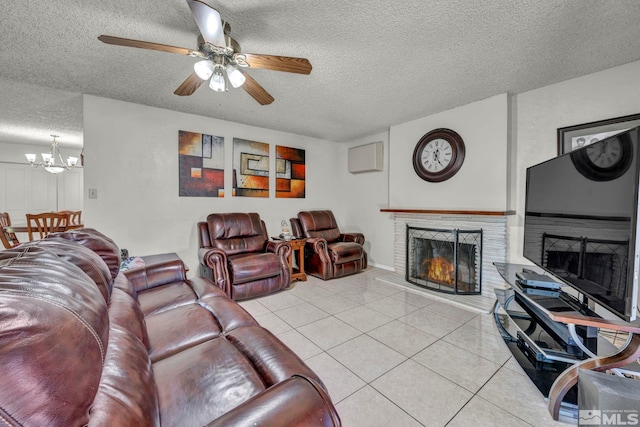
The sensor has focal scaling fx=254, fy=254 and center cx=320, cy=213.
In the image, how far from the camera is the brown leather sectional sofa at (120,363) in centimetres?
48

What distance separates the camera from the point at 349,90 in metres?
2.82

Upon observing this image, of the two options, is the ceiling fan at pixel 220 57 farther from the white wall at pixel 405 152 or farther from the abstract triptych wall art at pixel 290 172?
the abstract triptych wall art at pixel 290 172

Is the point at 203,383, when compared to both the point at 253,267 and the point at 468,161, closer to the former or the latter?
the point at 253,267

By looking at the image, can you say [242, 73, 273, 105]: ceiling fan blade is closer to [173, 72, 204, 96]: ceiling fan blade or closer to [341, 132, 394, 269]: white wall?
[173, 72, 204, 96]: ceiling fan blade

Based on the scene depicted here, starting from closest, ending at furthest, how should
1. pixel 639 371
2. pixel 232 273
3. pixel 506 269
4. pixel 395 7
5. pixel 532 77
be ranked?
pixel 639 371, pixel 395 7, pixel 506 269, pixel 532 77, pixel 232 273

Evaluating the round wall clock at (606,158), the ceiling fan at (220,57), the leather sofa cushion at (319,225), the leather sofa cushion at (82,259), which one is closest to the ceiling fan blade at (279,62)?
the ceiling fan at (220,57)

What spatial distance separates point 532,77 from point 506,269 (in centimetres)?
192

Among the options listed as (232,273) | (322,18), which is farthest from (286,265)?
(322,18)

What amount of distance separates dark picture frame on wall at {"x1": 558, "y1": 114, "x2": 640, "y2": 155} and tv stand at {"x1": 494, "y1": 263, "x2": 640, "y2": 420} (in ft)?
4.93

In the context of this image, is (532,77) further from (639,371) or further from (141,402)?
(141,402)

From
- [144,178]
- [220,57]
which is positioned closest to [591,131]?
[220,57]

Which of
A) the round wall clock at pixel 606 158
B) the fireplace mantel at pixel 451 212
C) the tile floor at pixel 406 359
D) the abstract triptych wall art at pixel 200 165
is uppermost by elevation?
the abstract triptych wall art at pixel 200 165

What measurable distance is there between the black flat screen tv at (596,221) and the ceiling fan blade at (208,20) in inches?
82.1

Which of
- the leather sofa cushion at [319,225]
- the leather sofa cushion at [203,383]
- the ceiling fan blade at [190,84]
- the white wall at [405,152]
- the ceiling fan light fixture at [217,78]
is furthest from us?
the leather sofa cushion at [319,225]
